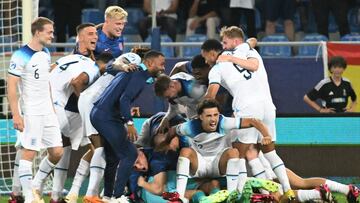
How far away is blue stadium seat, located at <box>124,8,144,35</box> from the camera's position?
845 inches

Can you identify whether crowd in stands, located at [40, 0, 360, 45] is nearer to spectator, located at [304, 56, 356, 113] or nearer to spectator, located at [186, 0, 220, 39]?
spectator, located at [186, 0, 220, 39]

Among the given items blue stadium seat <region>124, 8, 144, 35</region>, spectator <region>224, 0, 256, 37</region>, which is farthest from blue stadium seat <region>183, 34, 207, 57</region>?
blue stadium seat <region>124, 8, 144, 35</region>

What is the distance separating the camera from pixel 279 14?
21.0 m

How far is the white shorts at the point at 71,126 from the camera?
14.8 m

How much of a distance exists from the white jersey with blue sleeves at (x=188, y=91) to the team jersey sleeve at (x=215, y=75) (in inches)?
13.6

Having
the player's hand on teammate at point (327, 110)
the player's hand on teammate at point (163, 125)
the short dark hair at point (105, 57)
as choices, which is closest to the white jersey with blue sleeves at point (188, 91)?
the player's hand on teammate at point (163, 125)

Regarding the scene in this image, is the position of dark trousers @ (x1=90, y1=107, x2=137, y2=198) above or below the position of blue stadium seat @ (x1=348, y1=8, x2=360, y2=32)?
below

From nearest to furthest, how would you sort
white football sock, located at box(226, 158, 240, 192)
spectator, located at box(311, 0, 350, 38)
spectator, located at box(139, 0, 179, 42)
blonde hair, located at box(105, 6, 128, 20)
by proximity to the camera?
1. white football sock, located at box(226, 158, 240, 192)
2. blonde hair, located at box(105, 6, 128, 20)
3. spectator, located at box(311, 0, 350, 38)
4. spectator, located at box(139, 0, 179, 42)

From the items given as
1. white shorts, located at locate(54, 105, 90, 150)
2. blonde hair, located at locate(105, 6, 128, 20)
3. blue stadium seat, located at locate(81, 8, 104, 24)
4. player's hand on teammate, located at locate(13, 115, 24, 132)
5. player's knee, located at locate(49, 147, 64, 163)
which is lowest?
player's knee, located at locate(49, 147, 64, 163)

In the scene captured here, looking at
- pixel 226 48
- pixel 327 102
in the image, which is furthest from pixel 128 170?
pixel 327 102

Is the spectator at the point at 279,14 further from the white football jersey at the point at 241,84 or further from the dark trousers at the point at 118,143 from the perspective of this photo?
the dark trousers at the point at 118,143

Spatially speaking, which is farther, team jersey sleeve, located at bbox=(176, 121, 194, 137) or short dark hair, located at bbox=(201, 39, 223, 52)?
short dark hair, located at bbox=(201, 39, 223, 52)

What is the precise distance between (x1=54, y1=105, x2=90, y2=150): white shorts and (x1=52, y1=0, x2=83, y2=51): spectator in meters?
5.96

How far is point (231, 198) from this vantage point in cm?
→ 1315
